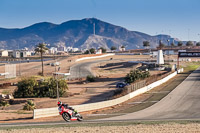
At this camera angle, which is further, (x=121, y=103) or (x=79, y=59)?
(x=79, y=59)

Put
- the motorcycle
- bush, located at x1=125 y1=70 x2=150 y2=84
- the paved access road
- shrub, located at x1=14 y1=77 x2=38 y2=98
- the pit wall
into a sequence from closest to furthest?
the motorcycle
the paved access road
the pit wall
shrub, located at x1=14 y1=77 x2=38 y2=98
bush, located at x1=125 y1=70 x2=150 y2=84

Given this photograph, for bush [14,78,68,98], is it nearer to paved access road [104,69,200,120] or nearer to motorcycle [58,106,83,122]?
paved access road [104,69,200,120]

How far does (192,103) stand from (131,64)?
284 ft

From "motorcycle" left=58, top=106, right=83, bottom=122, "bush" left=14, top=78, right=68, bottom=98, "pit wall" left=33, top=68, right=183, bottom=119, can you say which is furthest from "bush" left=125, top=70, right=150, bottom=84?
"motorcycle" left=58, top=106, right=83, bottom=122

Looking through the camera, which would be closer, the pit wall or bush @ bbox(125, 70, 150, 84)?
the pit wall

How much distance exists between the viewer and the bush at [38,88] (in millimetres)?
48375

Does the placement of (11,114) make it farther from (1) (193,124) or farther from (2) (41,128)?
(1) (193,124)

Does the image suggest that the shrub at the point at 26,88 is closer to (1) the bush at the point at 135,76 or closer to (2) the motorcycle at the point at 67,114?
(1) the bush at the point at 135,76

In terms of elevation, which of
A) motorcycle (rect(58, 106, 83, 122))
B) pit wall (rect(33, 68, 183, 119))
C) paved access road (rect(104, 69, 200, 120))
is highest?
motorcycle (rect(58, 106, 83, 122))

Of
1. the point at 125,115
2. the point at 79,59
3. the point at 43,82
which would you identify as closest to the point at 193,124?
the point at 125,115

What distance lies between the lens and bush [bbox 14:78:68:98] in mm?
48375

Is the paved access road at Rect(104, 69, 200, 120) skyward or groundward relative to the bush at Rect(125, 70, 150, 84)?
groundward

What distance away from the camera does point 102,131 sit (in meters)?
18.0

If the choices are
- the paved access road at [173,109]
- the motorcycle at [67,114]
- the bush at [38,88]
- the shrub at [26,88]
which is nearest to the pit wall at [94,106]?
the paved access road at [173,109]
